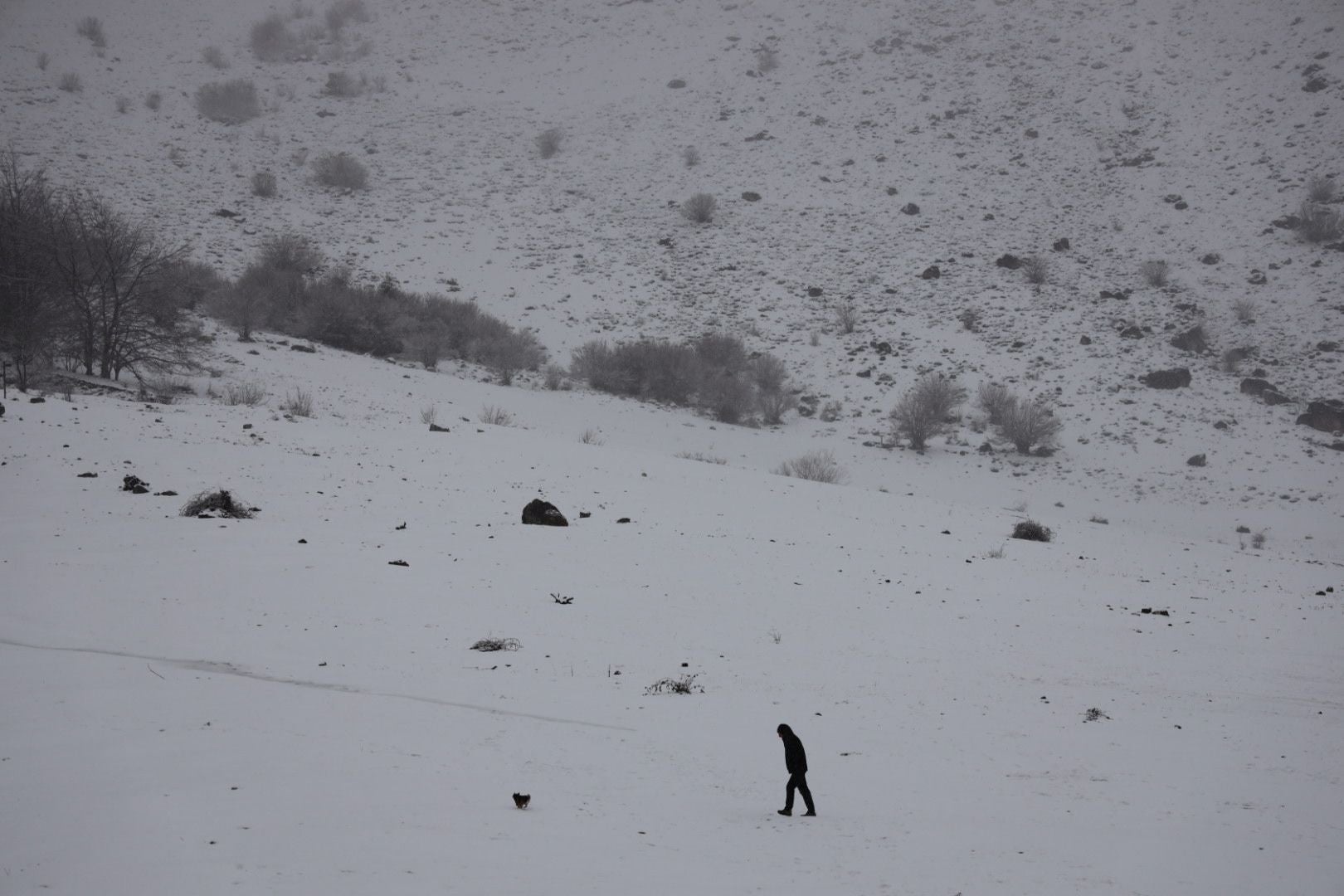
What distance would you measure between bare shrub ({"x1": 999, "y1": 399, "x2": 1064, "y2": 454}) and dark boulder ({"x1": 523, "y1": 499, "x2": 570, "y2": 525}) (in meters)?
18.1

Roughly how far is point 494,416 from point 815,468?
9.36m

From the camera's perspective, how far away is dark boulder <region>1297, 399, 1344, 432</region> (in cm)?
2589

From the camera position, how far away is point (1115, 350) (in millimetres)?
30469

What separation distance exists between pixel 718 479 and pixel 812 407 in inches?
430

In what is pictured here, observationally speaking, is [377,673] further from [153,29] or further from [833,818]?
[153,29]

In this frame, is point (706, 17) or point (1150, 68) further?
point (706, 17)

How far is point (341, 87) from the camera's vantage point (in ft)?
160

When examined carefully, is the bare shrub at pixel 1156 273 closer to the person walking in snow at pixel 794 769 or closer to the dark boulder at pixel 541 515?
the dark boulder at pixel 541 515

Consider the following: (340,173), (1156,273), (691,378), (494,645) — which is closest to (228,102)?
(340,173)

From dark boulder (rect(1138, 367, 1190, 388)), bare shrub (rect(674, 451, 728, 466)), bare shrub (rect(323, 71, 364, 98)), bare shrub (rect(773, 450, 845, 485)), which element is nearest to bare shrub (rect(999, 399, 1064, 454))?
dark boulder (rect(1138, 367, 1190, 388))

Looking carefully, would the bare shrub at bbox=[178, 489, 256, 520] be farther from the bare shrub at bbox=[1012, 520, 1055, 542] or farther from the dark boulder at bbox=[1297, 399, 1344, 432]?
the dark boulder at bbox=[1297, 399, 1344, 432]

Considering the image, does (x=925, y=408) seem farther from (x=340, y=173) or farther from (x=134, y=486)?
(x=340, y=173)

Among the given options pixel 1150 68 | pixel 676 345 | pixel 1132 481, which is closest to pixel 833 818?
pixel 1132 481

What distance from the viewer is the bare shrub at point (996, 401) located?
91.2ft
